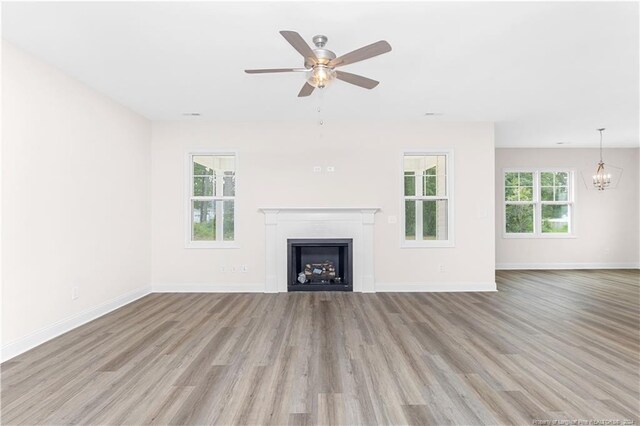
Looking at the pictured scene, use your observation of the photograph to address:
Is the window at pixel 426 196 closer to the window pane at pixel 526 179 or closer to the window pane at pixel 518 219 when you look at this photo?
the window pane at pixel 518 219

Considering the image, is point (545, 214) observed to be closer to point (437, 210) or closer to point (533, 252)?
point (533, 252)

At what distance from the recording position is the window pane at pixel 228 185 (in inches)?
209

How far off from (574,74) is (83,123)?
5690 mm

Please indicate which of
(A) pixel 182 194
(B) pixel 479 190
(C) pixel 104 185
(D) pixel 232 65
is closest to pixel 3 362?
(C) pixel 104 185

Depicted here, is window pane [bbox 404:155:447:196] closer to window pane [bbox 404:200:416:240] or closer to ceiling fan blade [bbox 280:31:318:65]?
window pane [bbox 404:200:416:240]

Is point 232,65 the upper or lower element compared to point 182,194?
upper

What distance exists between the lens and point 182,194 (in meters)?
5.21

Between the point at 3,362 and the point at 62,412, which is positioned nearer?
the point at 62,412

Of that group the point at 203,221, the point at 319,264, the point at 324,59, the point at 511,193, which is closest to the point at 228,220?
the point at 203,221

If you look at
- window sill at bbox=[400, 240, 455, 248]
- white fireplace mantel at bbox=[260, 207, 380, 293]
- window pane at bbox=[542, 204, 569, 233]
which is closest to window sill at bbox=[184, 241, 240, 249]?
white fireplace mantel at bbox=[260, 207, 380, 293]

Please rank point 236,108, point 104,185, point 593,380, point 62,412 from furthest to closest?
1. point 236,108
2. point 104,185
3. point 593,380
4. point 62,412

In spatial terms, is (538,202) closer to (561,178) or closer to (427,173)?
(561,178)

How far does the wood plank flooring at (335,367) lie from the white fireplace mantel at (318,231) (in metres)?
0.93

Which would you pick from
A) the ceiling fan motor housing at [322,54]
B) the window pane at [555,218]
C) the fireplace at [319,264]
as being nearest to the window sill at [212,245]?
the fireplace at [319,264]
